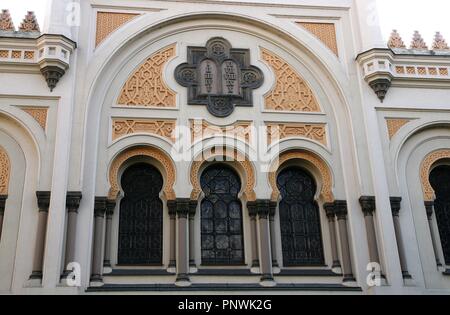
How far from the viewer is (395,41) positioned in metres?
13.0

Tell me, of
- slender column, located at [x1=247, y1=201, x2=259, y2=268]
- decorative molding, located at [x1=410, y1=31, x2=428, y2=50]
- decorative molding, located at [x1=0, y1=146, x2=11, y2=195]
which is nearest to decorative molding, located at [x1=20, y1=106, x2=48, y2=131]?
decorative molding, located at [x1=0, y1=146, x2=11, y2=195]

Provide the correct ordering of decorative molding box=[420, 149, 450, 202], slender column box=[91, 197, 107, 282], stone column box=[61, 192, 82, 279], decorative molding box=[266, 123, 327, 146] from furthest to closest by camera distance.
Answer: decorative molding box=[266, 123, 327, 146]
decorative molding box=[420, 149, 450, 202]
slender column box=[91, 197, 107, 282]
stone column box=[61, 192, 82, 279]

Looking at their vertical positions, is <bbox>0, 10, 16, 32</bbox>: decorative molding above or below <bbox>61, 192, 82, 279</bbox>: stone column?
above

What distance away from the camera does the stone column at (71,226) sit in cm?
1007

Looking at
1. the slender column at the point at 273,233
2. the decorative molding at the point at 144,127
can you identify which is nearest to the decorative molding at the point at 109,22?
the decorative molding at the point at 144,127

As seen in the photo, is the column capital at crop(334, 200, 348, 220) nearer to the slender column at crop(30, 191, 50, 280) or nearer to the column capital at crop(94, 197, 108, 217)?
the column capital at crop(94, 197, 108, 217)

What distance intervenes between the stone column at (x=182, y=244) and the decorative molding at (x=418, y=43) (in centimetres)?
616

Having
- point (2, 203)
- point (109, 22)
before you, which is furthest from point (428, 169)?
point (2, 203)

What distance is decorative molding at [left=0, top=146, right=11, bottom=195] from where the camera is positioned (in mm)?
10594

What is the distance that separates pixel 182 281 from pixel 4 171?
12.4 ft

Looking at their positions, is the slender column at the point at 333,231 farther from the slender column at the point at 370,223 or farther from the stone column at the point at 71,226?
the stone column at the point at 71,226

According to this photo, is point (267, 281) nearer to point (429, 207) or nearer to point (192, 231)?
point (192, 231)

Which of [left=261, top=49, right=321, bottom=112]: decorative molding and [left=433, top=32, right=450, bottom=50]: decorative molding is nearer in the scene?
[left=261, top=49, right=321, bottom=112]: decorative molding

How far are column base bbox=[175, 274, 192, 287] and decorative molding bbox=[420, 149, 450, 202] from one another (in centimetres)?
485
